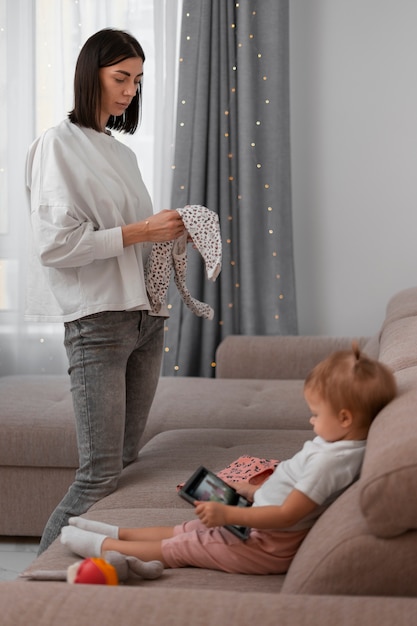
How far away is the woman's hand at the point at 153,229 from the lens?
2213mm

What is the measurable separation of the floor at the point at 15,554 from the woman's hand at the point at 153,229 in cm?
103

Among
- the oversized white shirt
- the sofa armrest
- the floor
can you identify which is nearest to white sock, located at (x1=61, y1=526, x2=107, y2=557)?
the oversized white shirt

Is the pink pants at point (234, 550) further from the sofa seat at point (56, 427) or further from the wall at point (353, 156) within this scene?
the wall at point (353, 156)

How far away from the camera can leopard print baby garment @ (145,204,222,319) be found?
2324 mm

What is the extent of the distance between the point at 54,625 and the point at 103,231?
1258 mm

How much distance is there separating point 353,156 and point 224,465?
231 centimetres

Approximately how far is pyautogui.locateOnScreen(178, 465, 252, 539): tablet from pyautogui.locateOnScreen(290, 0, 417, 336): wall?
267 centimetres

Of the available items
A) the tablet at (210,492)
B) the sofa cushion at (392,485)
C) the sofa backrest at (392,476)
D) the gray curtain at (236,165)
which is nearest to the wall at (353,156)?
the gray curtain at (236,165)

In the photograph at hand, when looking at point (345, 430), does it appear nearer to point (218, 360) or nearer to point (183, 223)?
point (183, 223)

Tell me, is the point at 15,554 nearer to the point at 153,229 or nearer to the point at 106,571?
the point at 153,229

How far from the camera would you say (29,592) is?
3.75 ft

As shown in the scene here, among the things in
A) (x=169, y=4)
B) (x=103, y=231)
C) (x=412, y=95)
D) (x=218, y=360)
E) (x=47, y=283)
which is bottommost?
(x=218, y=360)

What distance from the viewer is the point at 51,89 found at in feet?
14.0

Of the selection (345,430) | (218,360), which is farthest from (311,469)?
(218,360)
